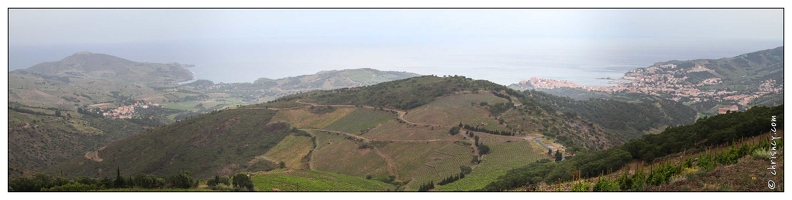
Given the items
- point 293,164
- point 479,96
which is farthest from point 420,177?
point 479,96

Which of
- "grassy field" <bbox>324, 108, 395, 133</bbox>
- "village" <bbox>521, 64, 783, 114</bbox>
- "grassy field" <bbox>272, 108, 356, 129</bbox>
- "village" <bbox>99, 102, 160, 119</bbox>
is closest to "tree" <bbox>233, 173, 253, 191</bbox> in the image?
"grassy field" <bbox>324, 108, 395, 133</bbox>

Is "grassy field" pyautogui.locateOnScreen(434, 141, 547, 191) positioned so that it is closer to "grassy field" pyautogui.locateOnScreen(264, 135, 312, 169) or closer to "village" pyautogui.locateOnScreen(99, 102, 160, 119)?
"grassy field" pyautogui.locateOnScreen(264, 135, 312, 169)

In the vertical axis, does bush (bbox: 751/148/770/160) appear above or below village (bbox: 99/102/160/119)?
above

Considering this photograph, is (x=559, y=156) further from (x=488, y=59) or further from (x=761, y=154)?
(x=488, y=59)

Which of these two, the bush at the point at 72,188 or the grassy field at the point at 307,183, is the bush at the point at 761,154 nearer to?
the grassy field at the point at 307,183

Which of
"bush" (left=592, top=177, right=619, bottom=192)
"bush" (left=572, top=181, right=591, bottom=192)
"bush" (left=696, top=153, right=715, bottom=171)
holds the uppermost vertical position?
"bush" (left=696, top=153, right=715, bottom=171)

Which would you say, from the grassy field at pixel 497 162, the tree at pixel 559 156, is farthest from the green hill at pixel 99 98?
the tree at pixel 559 156
